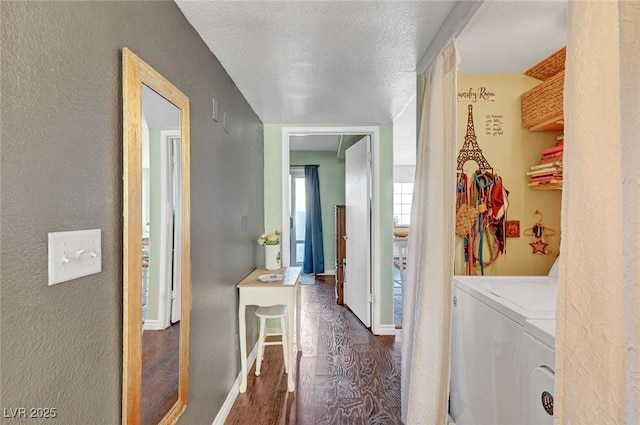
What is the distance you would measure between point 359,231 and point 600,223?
3029mm

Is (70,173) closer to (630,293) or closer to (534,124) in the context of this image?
(630,293)

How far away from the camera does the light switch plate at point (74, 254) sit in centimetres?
77

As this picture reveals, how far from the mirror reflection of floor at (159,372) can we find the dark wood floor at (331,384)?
90cm

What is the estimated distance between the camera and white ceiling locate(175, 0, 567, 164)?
1.47 meters

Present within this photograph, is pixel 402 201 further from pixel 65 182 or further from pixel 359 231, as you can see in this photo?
pixel 65 182

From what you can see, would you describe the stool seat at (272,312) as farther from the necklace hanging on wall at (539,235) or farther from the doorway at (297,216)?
the doorway at (297,216)

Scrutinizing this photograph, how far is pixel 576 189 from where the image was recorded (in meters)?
0.77

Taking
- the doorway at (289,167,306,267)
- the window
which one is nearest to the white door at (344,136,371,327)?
the doorway at (289,167,306,267)

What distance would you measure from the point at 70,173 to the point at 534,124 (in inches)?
87.9

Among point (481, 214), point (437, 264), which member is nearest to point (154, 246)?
point (437, 264)

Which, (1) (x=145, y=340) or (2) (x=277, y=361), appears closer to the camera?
(1) (x=145, y=340)

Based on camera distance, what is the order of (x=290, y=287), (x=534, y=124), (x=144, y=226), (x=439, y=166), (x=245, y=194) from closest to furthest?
(x=144, y=226), (x=439, y=166), (x=534, y=124), (x=290, y=287), (x=245, y=194)

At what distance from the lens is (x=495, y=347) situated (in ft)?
4.65

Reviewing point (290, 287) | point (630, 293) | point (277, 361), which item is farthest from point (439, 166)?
point (277, 361)
